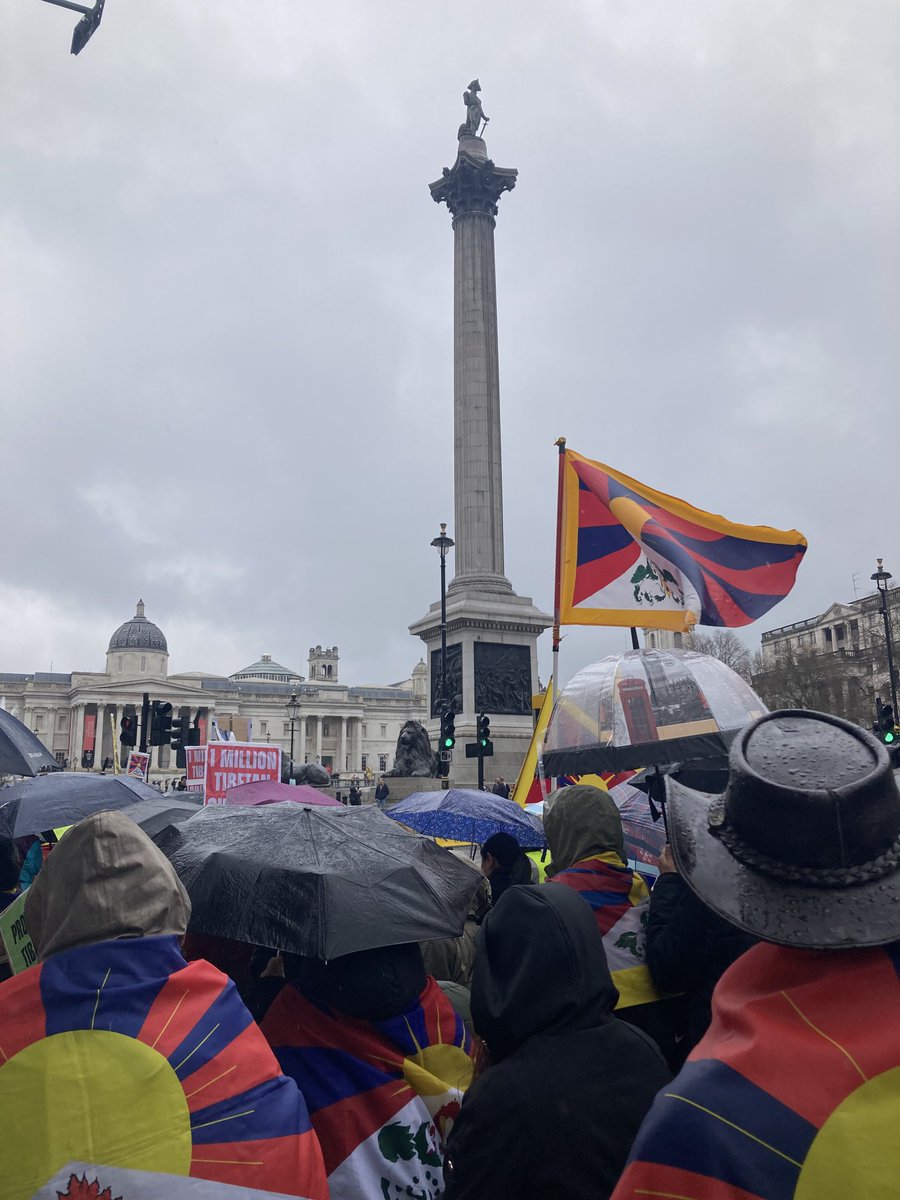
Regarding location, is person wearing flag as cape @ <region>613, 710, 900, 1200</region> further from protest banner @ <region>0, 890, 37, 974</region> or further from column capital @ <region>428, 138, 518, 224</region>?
column capital @ <region>428, 138, 518, 224</region>

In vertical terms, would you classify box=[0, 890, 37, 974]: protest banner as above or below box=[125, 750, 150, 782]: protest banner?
below

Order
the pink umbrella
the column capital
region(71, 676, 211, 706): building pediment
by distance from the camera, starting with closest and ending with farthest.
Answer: the pink umbrella → the column capital → region(71, 676, 211, 706): building pediment

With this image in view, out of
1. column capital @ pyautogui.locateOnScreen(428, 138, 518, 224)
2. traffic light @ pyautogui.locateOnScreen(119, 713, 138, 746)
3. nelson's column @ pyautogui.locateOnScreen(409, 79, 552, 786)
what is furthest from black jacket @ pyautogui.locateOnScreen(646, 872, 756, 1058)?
column capital @ pyautogui.locateOnScreen(428, 138, 518, 224)

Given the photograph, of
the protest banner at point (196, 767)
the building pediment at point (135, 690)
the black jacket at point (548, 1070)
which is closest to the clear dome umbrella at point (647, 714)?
the black jacket at point (548, 1070)

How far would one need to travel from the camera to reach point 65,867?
9.10ft

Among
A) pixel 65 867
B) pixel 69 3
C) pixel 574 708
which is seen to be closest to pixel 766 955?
pixel 65 867

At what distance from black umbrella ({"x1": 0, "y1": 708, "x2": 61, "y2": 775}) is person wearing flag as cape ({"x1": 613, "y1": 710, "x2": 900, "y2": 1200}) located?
5.43m

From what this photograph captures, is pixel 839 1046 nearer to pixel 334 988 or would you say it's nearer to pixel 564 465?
pixel 334 988

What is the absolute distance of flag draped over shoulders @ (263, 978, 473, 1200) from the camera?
3420mm

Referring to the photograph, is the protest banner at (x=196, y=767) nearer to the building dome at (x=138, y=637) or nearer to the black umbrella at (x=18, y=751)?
the black umbrella at (x=18, y=751)

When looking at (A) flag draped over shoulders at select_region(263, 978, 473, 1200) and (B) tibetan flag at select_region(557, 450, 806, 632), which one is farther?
(B) tibetan flag at select_region(557, 450, 806, 632)

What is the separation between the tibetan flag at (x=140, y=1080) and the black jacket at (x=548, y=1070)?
0.54 metres

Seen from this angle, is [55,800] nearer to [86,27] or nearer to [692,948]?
[692,948]

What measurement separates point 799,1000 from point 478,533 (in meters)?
32.0
